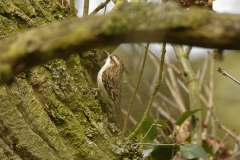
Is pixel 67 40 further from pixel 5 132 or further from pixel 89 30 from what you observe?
pixel 5 132

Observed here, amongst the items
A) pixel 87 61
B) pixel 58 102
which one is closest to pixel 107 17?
pixel 58 102

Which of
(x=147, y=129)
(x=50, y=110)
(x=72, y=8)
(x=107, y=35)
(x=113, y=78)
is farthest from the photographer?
(x=113, y=78)

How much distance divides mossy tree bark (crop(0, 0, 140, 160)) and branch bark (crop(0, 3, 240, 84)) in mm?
1049

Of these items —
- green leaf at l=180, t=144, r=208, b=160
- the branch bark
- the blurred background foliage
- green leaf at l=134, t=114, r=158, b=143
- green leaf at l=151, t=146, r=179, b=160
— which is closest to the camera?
the branch bark

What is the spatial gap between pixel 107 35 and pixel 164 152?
1836mm

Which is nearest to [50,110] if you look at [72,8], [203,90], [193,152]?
[72,8]

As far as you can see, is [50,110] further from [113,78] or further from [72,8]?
[113,78]

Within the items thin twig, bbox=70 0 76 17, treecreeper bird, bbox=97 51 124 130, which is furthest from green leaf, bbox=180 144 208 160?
thin twig, bbox=70 0 76 17

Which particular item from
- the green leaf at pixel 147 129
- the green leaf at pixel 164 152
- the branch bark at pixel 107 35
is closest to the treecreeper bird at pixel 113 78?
the green leaf at pixel 147 129

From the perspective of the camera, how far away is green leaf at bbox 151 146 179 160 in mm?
2654

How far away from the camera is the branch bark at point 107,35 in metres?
0.94

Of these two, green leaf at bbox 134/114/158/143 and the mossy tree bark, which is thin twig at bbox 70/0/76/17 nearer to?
the mossy tree bark

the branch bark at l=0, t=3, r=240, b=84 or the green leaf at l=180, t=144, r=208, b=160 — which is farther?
the green leaf at l=180, t=144, r=208, b=160

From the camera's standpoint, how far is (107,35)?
962 mm
